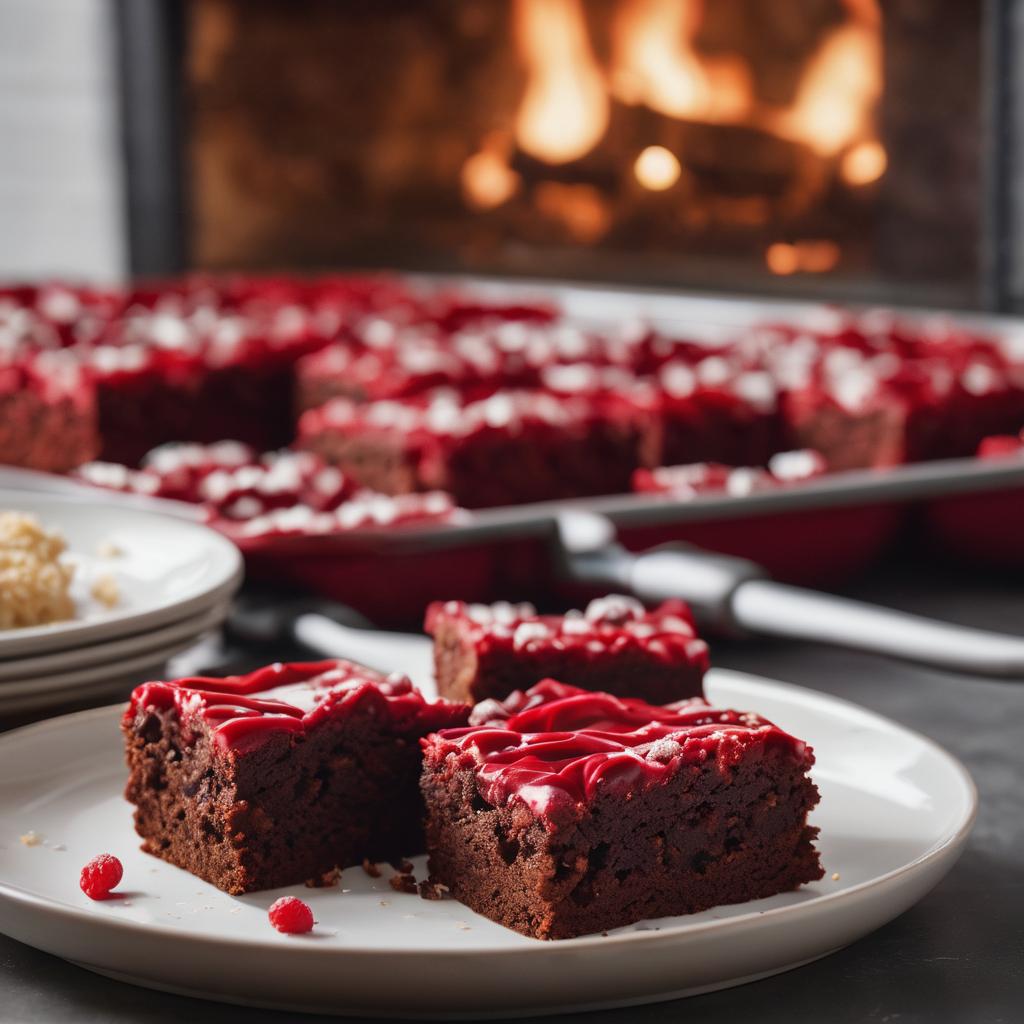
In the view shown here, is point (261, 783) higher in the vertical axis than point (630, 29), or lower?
lower

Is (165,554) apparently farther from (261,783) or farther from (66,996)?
(66,996)

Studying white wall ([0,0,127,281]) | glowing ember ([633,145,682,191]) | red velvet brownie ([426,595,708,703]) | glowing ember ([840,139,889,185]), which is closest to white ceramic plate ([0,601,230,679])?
red velvet brownie ([426,595,708,703])

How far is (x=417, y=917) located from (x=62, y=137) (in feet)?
16.9

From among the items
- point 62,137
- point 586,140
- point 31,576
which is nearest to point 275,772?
point 31,576

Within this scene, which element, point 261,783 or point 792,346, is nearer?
point 261,783

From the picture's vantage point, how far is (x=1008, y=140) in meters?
3.02

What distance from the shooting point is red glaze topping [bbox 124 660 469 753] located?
110cm

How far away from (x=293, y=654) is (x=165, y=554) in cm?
17

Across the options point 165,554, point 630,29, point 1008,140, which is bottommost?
point 165,554

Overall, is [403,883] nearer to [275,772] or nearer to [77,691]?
[275,772]

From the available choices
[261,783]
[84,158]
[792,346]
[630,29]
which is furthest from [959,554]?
[84,158]

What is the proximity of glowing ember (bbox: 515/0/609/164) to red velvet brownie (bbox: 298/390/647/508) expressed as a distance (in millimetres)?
1967

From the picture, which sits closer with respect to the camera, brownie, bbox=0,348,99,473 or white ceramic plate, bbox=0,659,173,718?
white ceramic plate, bbox=0,659,173,718

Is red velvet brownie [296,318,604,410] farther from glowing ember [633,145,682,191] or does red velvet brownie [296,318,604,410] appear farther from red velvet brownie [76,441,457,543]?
glowing ember [633,145,682,191]
